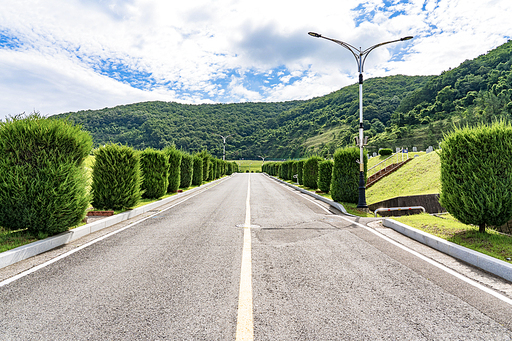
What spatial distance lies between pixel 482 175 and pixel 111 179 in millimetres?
11186

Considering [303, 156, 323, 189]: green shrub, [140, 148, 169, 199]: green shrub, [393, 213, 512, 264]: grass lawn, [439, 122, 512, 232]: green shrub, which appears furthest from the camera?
[303, 156, 323, 189]: green shrub

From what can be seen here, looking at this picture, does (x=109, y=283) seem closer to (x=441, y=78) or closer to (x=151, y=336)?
(x=151, y=336)

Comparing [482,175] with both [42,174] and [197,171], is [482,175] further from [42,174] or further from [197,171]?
[197,171]

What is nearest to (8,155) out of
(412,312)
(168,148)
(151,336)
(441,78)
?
(151,336)

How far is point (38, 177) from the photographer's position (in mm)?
5832

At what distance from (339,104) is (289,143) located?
31551mm

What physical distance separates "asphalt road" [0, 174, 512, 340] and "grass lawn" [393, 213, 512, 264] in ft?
4.20

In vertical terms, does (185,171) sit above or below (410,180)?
above

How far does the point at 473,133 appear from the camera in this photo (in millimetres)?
6238

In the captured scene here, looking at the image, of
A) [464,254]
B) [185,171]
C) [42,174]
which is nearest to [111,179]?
[42,174]

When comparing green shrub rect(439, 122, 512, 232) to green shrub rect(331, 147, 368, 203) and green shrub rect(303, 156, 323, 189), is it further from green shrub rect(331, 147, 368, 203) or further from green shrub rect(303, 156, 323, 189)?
green shrub rect(303, 156, 323, 189)

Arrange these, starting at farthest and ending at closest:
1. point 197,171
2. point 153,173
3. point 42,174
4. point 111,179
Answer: point 197,171, point 153,173, point 111,179, point 42,174

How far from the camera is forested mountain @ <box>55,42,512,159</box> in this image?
7106 centimetres

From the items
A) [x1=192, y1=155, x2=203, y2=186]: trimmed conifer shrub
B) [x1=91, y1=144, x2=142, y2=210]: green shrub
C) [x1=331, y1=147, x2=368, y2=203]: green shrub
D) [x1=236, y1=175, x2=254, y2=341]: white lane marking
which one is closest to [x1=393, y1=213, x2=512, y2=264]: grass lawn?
[x1=236, y1=175, x2=254, y2=341]: white lane marking
